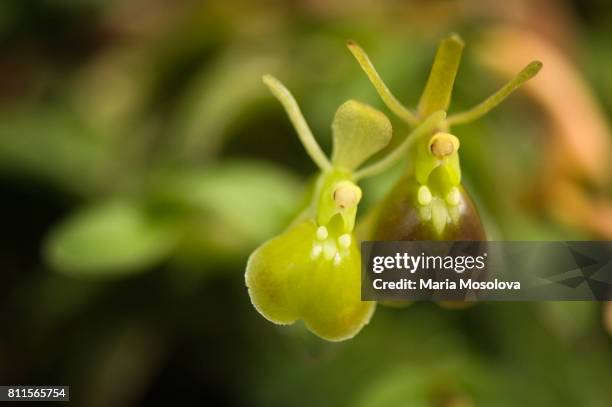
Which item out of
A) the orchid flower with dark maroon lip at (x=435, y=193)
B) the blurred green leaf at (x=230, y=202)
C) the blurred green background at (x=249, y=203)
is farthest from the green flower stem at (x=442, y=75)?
the blurred green leaf at (x=230, y=202)

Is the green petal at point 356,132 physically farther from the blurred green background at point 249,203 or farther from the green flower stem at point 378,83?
the blurred green background at point 249,203

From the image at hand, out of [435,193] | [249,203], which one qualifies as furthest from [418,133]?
[249,203]

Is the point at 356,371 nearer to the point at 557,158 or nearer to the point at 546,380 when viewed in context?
the point at 546,380

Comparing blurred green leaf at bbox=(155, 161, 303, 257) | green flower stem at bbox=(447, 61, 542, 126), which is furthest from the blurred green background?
green flower stem at bbox=(447, 61, 542, 126)

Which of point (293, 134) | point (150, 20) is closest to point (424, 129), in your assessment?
point (293, 134)

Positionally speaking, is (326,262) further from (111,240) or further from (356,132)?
(111,240)

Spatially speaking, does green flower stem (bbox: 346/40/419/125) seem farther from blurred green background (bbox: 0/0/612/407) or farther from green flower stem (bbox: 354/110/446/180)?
blurred green background (bbox: 0/0/612/407)

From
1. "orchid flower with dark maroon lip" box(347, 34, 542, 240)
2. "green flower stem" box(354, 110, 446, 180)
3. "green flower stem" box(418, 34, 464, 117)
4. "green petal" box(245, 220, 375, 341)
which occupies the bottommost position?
"green petal" box(245, 220, 375, 341)

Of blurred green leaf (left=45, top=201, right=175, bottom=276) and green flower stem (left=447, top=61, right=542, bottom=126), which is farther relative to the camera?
blurred green leaf (left=45, top=201, right=175, bottom=276)
